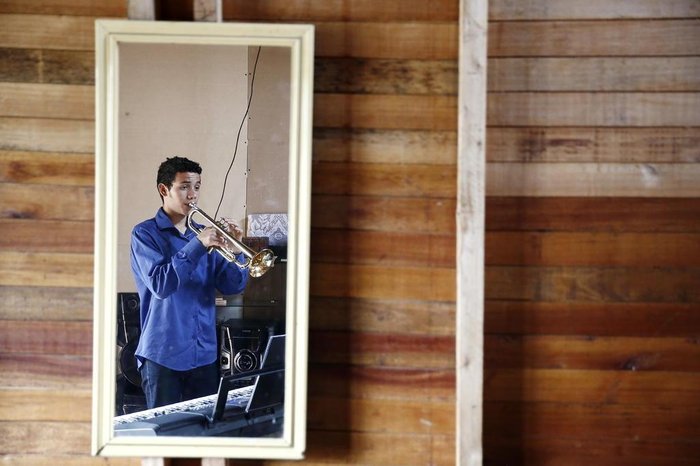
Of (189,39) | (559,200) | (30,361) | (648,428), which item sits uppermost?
(189,39)

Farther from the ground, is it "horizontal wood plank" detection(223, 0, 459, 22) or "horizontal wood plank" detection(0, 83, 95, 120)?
"horizontal wood plank" detection(223, 0, 459, 22)

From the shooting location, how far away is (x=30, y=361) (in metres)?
1.40

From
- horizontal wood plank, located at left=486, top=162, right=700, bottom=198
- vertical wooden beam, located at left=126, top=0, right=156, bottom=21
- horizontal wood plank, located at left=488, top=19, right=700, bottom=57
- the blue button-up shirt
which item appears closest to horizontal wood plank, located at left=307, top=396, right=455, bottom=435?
the blue button-up shirt

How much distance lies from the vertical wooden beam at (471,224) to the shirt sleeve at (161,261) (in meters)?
0.61

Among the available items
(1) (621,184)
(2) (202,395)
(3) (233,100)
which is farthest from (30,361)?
(1) (621,184)

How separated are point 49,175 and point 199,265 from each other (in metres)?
0.44

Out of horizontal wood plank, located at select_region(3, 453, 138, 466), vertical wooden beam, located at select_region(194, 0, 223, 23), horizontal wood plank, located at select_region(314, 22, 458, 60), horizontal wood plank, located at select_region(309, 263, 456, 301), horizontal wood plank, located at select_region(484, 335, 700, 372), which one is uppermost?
vertical wooden beam, located at select_region(194, 0, 223, 23)

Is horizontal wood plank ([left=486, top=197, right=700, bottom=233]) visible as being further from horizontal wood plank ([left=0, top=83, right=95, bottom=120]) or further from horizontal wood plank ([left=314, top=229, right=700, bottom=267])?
horizontal wood plank ([left=0, top=83, right=95, bottom=120])

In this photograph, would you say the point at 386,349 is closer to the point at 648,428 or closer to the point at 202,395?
the point at 202,395

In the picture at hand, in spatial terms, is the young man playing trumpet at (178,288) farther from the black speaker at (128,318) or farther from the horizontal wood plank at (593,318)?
the horizontal wood plank at (593,318)

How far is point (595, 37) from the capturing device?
1.39 meters

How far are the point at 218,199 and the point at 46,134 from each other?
46cm

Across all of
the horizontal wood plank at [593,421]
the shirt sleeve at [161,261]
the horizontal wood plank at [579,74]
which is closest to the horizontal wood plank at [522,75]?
the horizontal wood plank at [579,74]

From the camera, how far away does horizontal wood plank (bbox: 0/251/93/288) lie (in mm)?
1398
